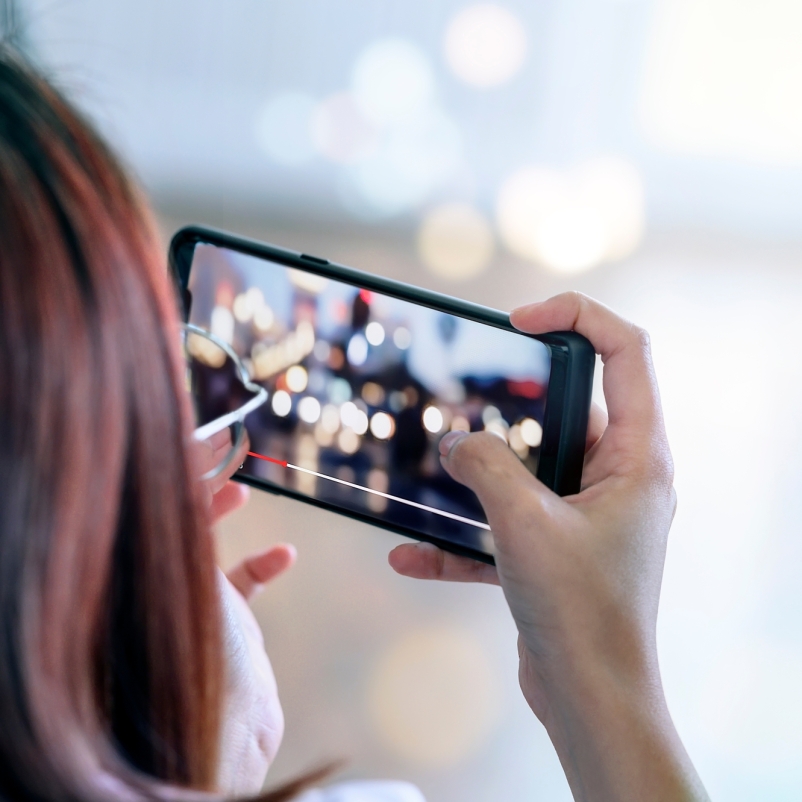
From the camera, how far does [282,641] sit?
70 cm

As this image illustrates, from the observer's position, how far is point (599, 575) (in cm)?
35

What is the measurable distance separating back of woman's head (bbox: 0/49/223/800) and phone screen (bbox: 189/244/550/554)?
0.21 metres

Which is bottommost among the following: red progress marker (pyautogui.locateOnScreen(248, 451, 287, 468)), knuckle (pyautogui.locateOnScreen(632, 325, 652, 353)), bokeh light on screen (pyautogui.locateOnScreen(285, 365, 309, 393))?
red progress marker (pyautogui.locateOnScreen(248, 451, 287, 468))

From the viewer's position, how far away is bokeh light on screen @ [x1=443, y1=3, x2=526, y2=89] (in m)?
0.76

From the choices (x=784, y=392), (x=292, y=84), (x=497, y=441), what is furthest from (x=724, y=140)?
(x=497, y=441)

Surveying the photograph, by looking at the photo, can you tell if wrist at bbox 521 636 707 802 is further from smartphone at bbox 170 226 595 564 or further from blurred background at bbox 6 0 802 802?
blurred background at bbox 6 0 802 802

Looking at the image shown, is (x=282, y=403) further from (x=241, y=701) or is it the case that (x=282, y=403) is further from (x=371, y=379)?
(x=241, y=701)

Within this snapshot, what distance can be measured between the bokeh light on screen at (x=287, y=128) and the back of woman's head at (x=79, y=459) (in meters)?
0.64

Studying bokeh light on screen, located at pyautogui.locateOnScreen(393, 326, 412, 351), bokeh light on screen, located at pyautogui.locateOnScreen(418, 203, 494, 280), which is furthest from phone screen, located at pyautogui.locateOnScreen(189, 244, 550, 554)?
bokeh light on screen, located at pyautogui.locateOnScreen(418, 203, 494, 280)

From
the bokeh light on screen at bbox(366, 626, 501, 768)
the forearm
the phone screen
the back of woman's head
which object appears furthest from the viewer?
the bokeh light on screen at bbox(366, 626, 501, 768)

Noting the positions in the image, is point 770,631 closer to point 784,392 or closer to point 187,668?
point 784,392

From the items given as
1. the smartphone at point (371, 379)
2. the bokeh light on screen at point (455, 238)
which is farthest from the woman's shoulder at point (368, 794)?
the bokeh light on screen at point (455, 238)

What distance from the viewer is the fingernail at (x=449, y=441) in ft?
1.32

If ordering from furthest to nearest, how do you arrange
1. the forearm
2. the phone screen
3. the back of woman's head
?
the phone screen < the forearm < the back of woman's head
